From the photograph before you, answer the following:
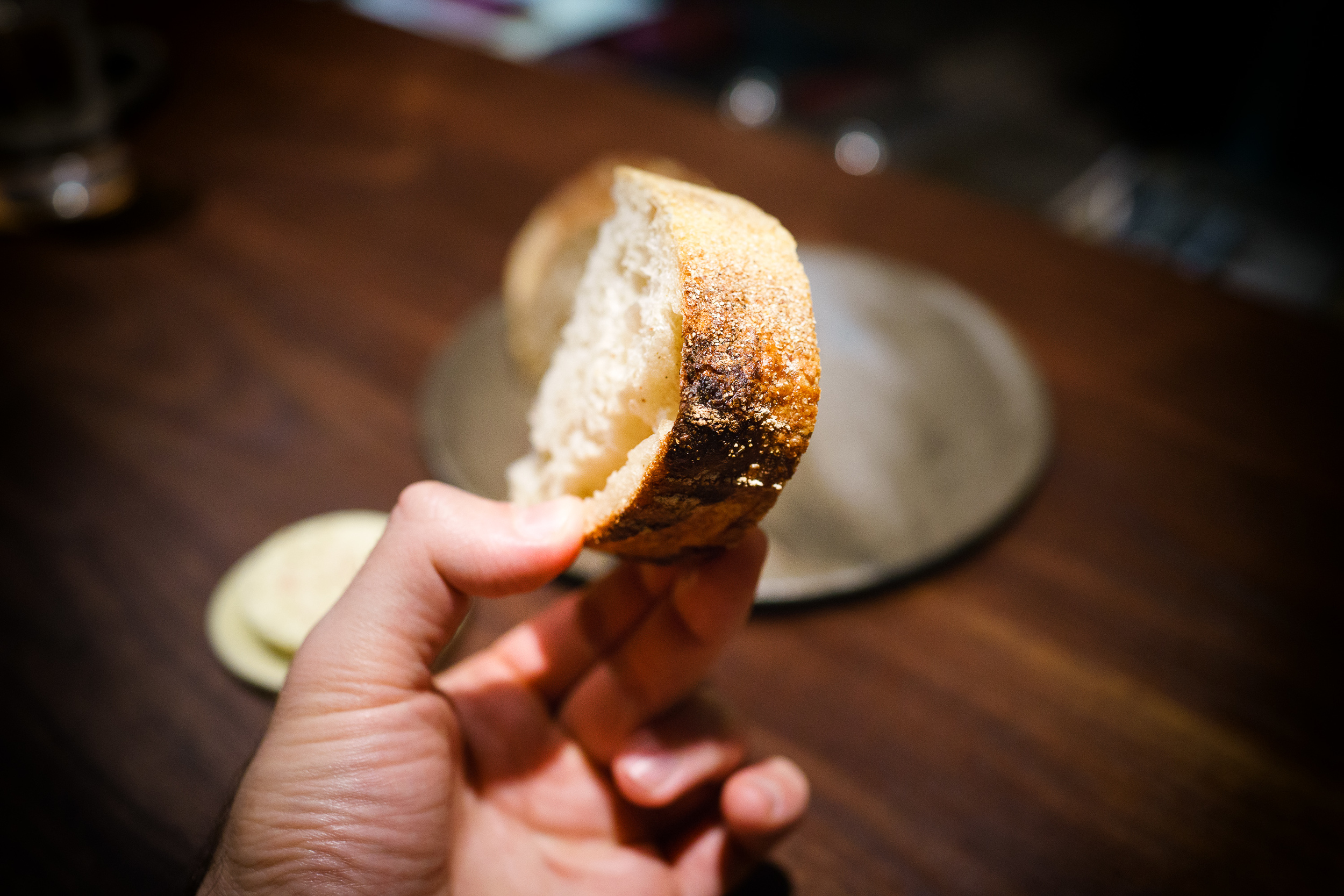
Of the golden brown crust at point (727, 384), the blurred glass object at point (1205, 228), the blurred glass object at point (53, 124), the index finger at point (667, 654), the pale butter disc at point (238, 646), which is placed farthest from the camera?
the blurred glass object at point (1205, 228)

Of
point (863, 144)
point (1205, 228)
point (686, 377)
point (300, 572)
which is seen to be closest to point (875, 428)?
point (686, 377)

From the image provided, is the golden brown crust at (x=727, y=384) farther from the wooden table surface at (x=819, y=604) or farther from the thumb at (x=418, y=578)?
the wooden table surface at (x=819, y=604)

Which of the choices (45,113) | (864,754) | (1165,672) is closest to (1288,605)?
(1165,672)

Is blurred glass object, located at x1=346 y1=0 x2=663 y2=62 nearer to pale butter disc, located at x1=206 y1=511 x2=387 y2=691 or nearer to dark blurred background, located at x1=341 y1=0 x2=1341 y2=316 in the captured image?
dark blurred background, located at x1=341 y1=0 x2=1341 y2=316

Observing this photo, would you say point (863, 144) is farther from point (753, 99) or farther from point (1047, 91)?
point (1047, 91)

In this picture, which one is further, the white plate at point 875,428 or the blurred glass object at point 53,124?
the blurred glass object at point 53,124

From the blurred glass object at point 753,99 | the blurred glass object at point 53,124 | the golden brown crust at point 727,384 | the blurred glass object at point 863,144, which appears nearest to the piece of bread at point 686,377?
the golden brown crust at point 727,384

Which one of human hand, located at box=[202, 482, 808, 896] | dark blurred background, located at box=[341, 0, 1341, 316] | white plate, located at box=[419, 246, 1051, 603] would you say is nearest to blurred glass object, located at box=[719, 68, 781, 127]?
dark blurred background, located at box=[341, 0, 1341, 316]
